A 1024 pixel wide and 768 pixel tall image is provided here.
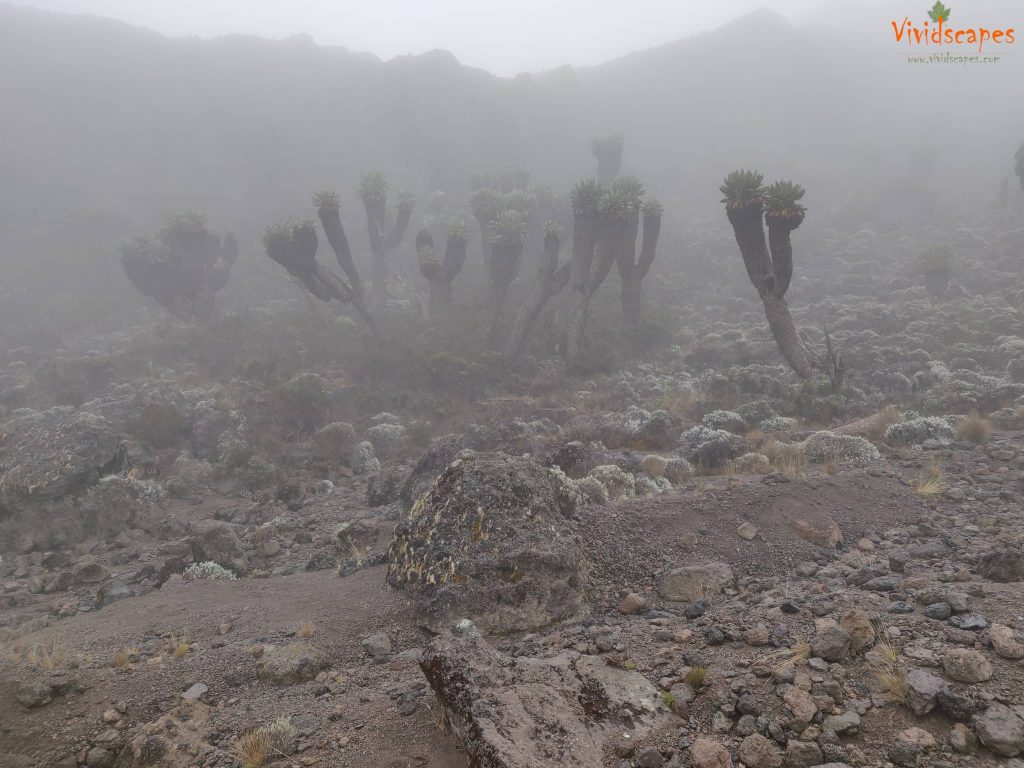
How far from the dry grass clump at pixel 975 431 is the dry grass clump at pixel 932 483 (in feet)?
7.93

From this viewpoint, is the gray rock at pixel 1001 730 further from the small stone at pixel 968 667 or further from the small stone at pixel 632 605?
the small stone at pixel 632 605

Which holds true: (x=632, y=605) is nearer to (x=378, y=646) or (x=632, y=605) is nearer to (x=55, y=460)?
(x=378, y=646)

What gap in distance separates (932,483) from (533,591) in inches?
226

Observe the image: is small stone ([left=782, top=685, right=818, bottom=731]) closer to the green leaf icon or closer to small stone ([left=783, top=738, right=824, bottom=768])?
small stone ([left=783, top=738, right=824, bottom=768])

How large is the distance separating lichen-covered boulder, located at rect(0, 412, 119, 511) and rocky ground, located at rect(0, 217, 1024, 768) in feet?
0.18

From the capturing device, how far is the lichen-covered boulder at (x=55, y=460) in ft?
33.4

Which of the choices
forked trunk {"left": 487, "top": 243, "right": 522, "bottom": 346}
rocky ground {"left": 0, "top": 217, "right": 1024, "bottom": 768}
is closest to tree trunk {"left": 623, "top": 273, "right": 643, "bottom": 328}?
forked trunk {"left": 487, "top": 243, "right": 522, "bottom": 346}

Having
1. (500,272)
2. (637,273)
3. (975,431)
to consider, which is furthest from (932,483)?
(500,272)

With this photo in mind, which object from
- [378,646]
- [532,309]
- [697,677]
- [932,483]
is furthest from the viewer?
[532,309]

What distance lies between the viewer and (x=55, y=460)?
419 inches

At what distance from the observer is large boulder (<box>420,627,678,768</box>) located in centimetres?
271

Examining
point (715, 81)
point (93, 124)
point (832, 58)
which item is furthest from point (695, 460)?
point (832, 58)

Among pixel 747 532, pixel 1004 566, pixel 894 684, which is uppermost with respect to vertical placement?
pixel 894 684

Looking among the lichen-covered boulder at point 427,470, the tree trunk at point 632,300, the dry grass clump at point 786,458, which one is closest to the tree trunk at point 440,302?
the tree trunk at point 632,300
